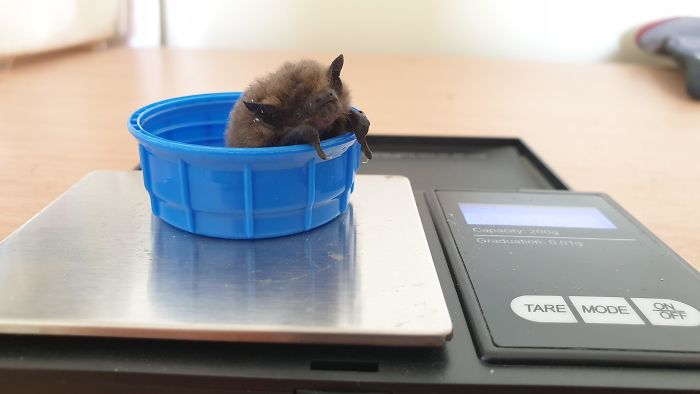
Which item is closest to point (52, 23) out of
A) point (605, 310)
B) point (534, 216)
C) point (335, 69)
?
point (335, 69)

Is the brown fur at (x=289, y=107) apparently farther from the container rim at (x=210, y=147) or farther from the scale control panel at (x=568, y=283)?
the scale control panel at (x=568, y=283)

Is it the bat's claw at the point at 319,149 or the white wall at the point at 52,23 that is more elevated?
the bat's claw at the point at 319,149

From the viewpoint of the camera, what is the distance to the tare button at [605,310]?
39 cm

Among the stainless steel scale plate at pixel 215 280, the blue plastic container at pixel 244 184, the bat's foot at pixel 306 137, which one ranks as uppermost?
the bat's foot at pixel 306 137

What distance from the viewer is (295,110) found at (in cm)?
47

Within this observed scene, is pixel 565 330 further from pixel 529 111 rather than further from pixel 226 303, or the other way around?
pixel 529 111

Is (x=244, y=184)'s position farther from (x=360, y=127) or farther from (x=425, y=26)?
(x=425, y=26)

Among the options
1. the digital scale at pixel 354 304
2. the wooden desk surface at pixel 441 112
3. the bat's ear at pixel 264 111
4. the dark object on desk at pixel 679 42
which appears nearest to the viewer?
the digital scale at pixel 354 304

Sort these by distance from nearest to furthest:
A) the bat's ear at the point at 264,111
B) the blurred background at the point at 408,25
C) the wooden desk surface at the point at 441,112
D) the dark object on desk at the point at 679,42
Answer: the bat's ear at the point at 264,111
the wooden desk surface at the point at 441,112
the dark object on desk at the point at 679,42
the blurred background at the point at 408,25

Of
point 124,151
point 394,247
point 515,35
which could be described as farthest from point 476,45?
point 394,247

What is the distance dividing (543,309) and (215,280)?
0.79ft

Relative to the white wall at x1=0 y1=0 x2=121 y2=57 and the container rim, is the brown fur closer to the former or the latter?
the container rim

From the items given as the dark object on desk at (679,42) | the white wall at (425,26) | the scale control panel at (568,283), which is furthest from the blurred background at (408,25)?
the scale control panel at (568,283)

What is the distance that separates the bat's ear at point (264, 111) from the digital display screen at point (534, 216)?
0.21 m
